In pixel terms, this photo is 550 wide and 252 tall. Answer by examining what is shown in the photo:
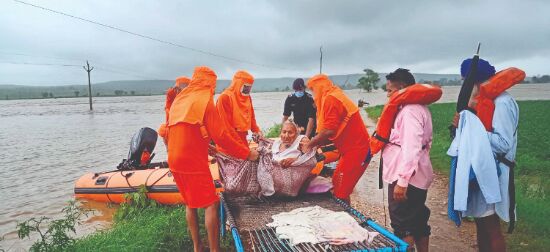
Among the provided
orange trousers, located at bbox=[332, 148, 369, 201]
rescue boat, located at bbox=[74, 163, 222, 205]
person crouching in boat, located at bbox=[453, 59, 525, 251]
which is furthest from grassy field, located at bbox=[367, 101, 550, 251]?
rescue boat, located at bbox=[74, 163, 222, 205]

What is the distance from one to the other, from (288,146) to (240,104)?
81.4 inches

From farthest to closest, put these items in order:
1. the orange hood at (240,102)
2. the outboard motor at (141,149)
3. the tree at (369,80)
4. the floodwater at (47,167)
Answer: the tree at (369,80), the outboard motor at (141,149), the floodwater at (47,167), the orange hood at (240,102)

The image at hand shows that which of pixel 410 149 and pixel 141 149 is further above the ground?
pixel 410 149

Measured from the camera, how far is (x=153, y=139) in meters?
7.93

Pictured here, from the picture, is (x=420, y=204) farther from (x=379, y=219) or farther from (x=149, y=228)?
(x=149, y=228)

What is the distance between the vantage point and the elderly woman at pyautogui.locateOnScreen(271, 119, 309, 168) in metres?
3.79

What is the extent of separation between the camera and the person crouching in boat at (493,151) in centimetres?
260

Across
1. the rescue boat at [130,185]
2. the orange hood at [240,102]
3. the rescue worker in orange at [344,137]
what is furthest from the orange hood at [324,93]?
the rescue boat at [130,185]

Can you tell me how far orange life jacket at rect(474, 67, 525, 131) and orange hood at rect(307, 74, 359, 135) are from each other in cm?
142

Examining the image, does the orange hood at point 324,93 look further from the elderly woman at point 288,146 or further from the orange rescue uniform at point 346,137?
the elderly woman at point 288,146

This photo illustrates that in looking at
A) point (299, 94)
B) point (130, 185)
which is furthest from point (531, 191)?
point (130, 185)

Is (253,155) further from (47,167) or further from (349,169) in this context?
(47,167)

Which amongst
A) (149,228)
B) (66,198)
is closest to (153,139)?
(66,198)

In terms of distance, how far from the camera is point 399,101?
295cm
